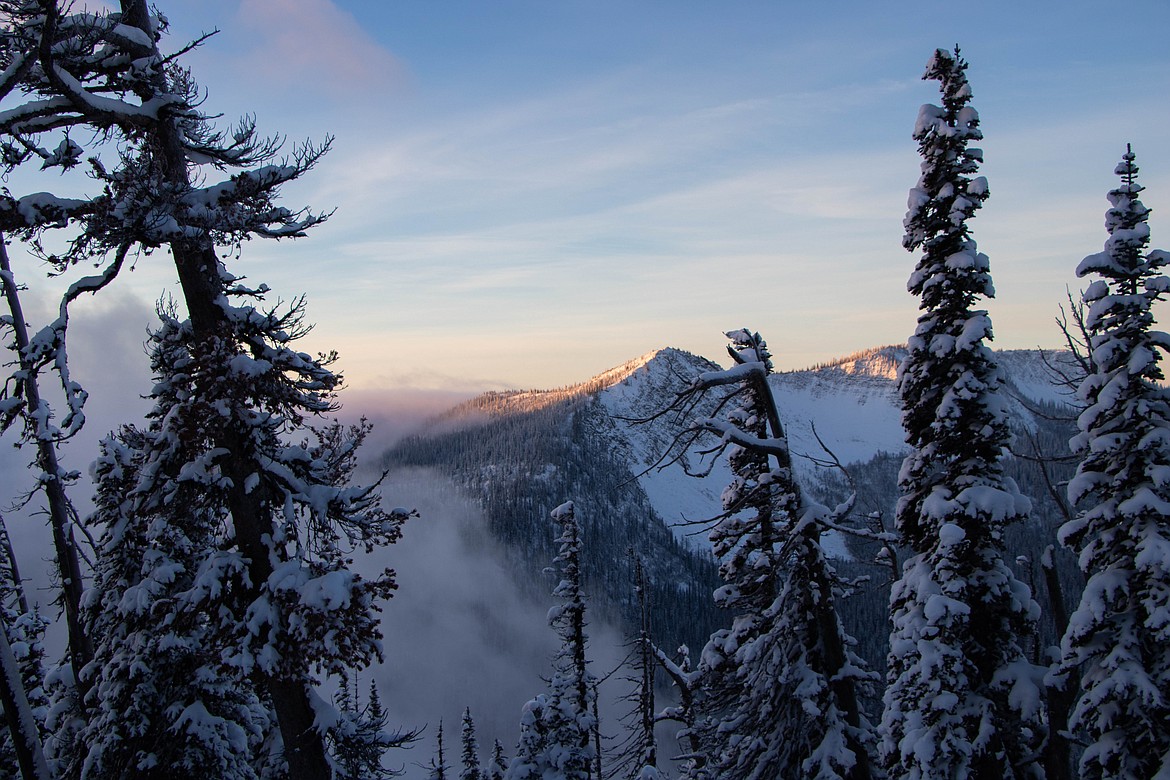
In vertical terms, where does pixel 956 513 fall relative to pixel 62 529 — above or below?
below

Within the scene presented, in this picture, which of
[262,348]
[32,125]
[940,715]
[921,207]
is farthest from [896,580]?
[32,125]

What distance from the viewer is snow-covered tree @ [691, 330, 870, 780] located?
359 inches

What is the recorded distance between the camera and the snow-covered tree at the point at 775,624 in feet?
29.9

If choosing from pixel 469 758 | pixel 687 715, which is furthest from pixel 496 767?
pixel 687 715

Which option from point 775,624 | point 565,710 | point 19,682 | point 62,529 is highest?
point 62,529

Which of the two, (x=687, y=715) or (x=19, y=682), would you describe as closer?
(x=19, y=682)

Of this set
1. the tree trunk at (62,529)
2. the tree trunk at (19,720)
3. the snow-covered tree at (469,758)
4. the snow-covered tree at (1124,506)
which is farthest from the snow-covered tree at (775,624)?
the snow-covered tree at (469,758)

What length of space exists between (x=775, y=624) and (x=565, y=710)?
14211 mm

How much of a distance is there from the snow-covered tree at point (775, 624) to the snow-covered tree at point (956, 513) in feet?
→ 4.87

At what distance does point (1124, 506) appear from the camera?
449 inches

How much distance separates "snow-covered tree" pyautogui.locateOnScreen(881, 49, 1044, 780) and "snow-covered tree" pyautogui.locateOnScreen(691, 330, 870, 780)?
4.87 ft

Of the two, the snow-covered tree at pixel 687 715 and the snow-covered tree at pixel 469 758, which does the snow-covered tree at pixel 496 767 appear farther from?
the snow-covered tree at pixel 687 715

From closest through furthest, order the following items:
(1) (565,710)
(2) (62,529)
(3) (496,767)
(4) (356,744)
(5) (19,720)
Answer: (5) (19,720) → (4) (356,744) → (2) (62,529) → (1) (565,710) → (3) (496,767)

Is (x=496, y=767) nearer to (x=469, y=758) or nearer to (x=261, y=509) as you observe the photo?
(x=469, y=758)
